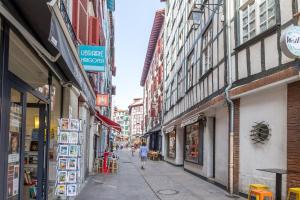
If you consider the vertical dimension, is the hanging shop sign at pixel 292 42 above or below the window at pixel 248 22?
below

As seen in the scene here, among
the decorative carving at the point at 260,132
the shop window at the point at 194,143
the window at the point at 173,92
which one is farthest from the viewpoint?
the window at the point at 173,92

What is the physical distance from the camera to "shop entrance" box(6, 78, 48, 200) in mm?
5523

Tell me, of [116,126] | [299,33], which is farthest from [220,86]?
[116,126]

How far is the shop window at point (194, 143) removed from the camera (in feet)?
58.6

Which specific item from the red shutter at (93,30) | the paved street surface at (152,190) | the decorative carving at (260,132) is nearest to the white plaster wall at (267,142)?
the decorative carving at (260,132)

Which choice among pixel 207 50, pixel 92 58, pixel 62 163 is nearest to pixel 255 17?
pixel 92 58

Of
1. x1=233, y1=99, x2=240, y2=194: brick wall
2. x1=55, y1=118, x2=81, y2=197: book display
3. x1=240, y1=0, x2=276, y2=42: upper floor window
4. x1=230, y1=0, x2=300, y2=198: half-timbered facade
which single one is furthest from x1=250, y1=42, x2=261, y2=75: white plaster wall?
x1=55, y1=118, x2=81, y2=197: book display

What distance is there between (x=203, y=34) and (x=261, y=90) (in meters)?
7.44

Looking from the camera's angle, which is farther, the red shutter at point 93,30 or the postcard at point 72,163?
the red shutter at point 93,30

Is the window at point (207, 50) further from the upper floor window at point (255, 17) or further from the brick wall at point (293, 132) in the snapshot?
the brick wall at point (293, 132)

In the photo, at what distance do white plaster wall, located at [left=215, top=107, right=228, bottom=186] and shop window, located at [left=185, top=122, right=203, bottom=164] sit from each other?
Result: 10.1 feet

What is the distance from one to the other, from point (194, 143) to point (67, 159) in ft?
40.9

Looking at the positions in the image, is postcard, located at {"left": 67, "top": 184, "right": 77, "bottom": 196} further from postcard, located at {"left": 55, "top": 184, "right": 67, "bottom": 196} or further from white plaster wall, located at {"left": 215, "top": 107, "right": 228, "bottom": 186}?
white plaster wall, located at {"left": 215, "top": 107, "right": 228, "bottom": 186}

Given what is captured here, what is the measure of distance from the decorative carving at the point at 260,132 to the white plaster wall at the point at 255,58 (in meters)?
1.38
